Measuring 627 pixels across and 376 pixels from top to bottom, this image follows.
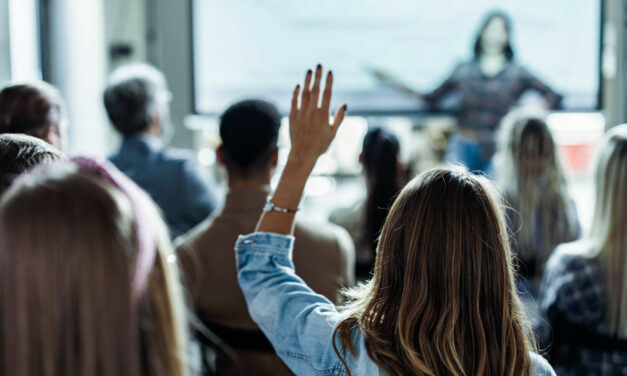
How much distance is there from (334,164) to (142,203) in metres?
3.55

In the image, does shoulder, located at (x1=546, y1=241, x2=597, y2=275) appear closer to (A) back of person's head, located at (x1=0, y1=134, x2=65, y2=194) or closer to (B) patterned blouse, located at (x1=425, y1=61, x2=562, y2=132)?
(A) back of person's head, located at (x1=0, y1=134, x2=65, y2=194)

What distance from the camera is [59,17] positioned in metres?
3.75

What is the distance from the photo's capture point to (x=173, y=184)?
229cm

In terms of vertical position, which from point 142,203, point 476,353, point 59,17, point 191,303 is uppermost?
point 59,17

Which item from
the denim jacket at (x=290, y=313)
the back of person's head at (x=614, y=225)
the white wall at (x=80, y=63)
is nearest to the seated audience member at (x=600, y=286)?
the back of person's head at (x=614, y=225)

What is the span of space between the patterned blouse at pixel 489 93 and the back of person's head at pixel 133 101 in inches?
72.8

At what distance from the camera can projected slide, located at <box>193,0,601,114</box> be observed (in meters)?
3.63

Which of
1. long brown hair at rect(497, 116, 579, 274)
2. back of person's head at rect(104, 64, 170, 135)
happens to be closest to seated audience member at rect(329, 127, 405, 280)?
long brown hair at rect(497, 116, 579, 274)

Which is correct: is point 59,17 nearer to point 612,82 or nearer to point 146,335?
point 612,82

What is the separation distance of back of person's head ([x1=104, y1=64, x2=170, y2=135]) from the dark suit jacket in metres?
0.15

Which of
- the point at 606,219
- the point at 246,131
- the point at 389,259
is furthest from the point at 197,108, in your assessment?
the point at 389,259

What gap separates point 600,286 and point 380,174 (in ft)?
2.76

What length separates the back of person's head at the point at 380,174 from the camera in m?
2.19

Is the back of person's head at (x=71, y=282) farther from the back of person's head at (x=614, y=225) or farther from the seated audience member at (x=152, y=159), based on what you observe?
the seated audience member at (x=152, y=159)
